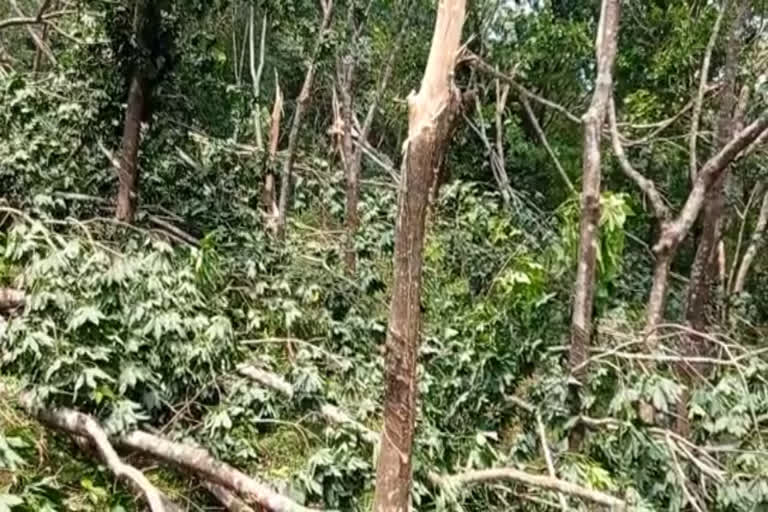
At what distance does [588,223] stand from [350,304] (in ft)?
7.69

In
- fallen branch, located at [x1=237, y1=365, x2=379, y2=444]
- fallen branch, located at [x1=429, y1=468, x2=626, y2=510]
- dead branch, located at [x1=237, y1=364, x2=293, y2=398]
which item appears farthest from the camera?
dead branch, located at [x1=237, y1=364, x2=293, y2=398]

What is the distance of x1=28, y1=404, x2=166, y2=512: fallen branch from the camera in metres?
3.36

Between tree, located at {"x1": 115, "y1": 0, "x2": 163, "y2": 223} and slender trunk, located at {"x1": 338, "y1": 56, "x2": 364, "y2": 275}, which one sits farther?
slender trunk, located at {"x1": 338, "y1": 56, "x2": 364, "y2": 275}

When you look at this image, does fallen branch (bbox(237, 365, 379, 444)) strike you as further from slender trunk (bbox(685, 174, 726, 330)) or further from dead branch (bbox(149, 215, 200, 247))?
slender trunk (bbox(685, 174, 726, 330))

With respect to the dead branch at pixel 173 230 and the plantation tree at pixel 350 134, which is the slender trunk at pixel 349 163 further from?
the dead branch at pixel 173 230

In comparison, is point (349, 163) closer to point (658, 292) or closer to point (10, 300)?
point (10, 300)

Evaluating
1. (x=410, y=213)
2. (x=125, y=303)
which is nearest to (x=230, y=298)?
(x=125, y=303)

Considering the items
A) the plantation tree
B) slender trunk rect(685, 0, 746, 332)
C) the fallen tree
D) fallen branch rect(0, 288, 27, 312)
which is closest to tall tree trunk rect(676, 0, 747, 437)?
slender trunk rect(685, 0, 746, 332)

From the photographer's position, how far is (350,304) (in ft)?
18.3

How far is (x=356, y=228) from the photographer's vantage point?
6574mm

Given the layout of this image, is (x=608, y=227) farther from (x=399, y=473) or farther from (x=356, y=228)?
(x=356, y=228)

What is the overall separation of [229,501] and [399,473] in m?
1.39

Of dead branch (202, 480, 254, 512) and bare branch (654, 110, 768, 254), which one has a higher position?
→ bare branch (654, 110, 768, 254)

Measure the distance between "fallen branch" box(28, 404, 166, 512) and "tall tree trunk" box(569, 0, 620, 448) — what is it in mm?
1851
